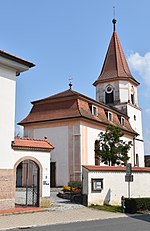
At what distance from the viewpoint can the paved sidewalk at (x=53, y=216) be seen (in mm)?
13547

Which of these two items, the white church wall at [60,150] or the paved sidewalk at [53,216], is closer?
the paved sidewalk at [53,216]

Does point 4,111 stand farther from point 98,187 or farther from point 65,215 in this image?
point 98,187

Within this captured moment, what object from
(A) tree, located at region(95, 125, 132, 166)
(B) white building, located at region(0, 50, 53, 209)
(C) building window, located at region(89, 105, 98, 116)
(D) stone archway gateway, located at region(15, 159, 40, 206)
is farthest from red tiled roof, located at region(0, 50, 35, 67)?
(C) building window, located at region(89, 105, 98, 116)

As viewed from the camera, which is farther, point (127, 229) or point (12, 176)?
point (12, 176)

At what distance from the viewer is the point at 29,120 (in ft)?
111

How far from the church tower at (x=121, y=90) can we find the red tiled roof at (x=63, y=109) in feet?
33.1

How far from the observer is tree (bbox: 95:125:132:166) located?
30612mm

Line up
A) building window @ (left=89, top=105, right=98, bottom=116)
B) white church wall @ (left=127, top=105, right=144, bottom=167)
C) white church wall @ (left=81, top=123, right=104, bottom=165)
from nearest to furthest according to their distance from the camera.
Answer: white church wall @ (left=81, top=123, right=104, bottom=165) < building window @ (left=89, top=105, right=98, bottom=116) < white church wall @ (left=127, top=105, right=144, bottom=167)

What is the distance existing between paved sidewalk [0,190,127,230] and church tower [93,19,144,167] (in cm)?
2497

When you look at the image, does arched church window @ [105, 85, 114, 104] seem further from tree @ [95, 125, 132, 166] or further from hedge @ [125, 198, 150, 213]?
hedge @ [125, 198, 150, 213]

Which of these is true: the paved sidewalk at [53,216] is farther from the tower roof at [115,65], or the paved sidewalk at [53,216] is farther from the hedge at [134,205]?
the tower roof at [115,65]

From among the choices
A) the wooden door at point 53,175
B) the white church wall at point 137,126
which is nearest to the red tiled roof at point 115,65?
the white church wall at point 137,126

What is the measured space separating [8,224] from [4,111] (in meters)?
6.59

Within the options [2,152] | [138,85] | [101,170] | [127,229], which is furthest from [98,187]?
[138,85]
